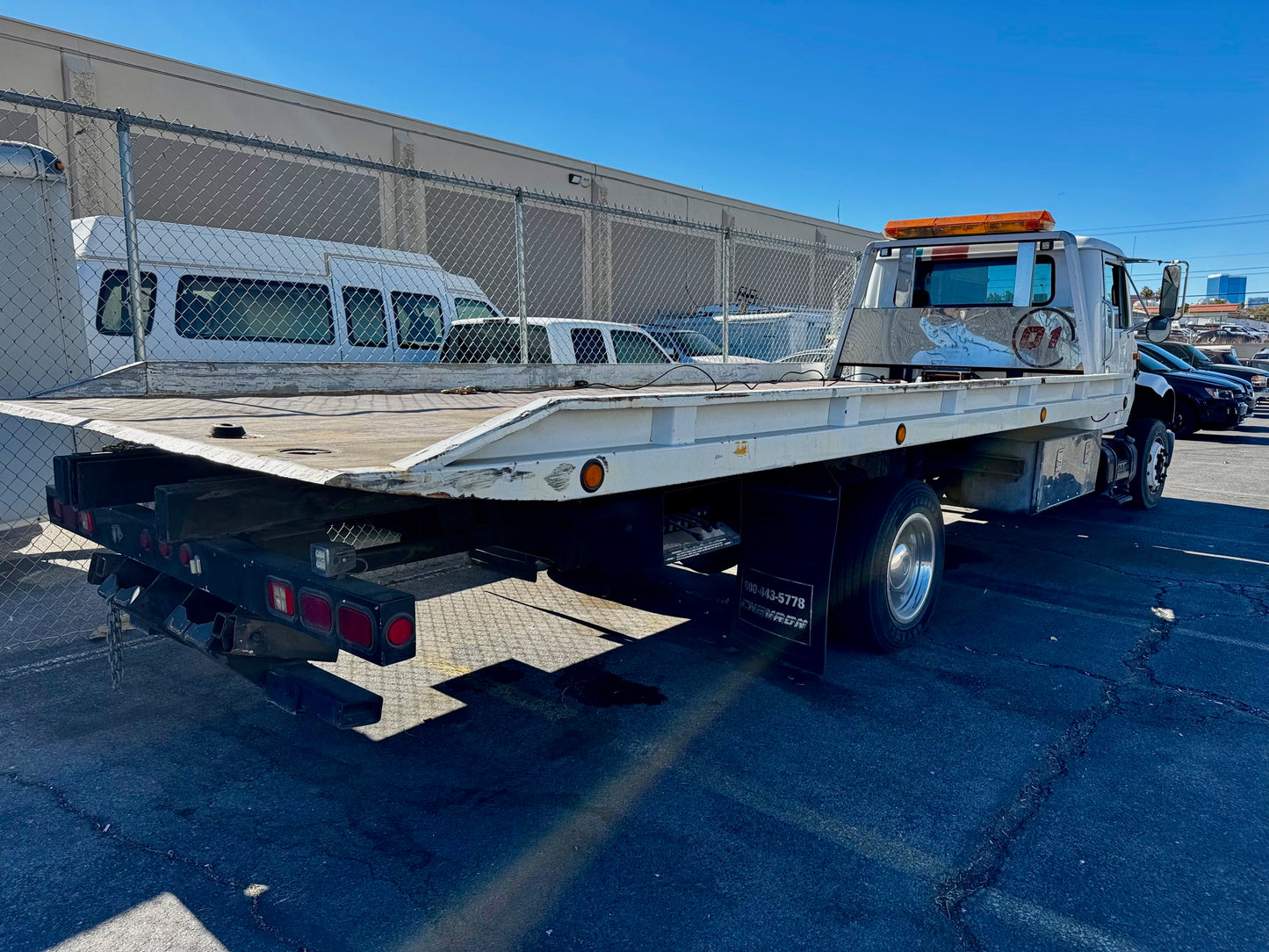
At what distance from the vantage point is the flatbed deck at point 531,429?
2.24 m

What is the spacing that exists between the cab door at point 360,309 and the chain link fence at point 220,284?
20 millimetres

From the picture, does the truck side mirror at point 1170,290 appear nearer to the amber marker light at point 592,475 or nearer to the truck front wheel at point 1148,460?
the truck front wheel at point 1148,460

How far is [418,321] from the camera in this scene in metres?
9.55

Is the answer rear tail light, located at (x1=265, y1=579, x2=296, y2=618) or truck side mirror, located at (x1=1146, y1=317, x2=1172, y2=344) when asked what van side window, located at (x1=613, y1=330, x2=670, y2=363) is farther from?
rear tail light, located at (x1=265, y1=579, x2=296, y2=618)

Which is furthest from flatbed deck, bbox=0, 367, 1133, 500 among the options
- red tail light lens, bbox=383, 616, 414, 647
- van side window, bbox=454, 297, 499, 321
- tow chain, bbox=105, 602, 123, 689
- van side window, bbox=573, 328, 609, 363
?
van side window, bbox=454, 297, 499, 321

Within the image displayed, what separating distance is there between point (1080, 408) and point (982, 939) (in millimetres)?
4556

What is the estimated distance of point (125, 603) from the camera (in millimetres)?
3590

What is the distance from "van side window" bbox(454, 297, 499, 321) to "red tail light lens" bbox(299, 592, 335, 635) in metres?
7.96

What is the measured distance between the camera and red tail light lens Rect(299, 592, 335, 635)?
2660 millimetres

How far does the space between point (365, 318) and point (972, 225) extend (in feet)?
19.5

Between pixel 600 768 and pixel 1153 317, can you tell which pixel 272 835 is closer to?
pixel 600 768

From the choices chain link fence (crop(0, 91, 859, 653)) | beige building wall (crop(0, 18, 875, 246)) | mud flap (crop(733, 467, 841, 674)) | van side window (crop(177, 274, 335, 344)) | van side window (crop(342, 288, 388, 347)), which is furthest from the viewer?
beige building wall (crop(0, 18, 875, 246))

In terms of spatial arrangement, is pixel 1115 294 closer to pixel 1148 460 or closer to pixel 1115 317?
pixel 1115 317

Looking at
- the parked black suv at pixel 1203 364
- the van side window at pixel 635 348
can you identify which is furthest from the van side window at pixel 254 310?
the parked black suv at pixel 1203 364
